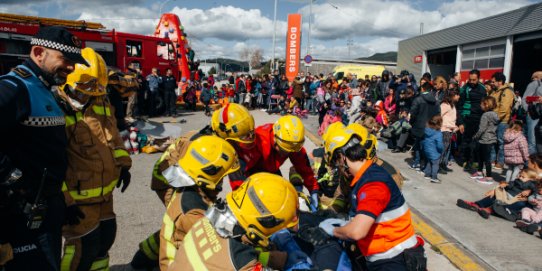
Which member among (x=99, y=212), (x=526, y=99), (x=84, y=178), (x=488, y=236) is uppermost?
(x=526, y=99)

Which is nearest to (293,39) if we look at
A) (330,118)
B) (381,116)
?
(330,118)

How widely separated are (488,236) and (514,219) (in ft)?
2.75

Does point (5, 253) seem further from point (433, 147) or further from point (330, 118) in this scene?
point (330, 118)

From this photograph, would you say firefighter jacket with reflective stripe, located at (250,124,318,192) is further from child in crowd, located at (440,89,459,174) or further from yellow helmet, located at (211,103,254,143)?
child in crowd, located at (440,89,459,174)

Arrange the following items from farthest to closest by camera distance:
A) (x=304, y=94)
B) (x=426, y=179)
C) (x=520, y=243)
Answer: (x=304, y=94) → (x=426, y=179) → (x=520, y=243)

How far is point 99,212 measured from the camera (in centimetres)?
295

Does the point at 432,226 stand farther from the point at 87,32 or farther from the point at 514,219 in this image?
the point at 87,32

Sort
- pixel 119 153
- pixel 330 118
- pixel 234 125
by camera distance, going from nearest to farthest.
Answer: pixel 119 153, pixel 234 125, pixel 330 118

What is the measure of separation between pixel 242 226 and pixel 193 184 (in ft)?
2.04

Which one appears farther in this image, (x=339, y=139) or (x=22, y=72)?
(x=339, y=139)

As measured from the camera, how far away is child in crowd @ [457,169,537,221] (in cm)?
517

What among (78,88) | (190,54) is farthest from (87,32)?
(78,88)

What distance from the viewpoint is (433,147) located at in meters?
7.10

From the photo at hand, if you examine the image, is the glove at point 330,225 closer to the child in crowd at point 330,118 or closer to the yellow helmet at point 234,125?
the yellow helmet at point 234,125
